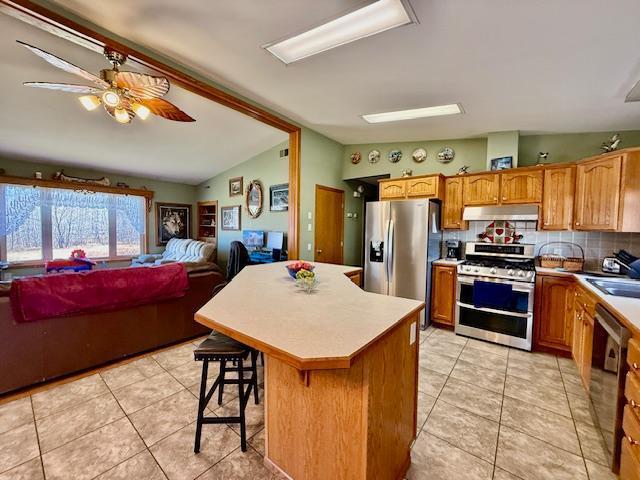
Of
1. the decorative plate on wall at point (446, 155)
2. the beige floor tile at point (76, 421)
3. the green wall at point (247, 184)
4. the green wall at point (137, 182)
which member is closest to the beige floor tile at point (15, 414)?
the beige floor tile at point (76, 421)

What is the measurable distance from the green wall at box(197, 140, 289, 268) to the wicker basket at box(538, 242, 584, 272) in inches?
151

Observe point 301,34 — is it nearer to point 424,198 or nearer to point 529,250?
point 424,198

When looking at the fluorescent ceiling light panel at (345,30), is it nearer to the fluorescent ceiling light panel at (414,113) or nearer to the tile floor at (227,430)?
the fluorescent ceiling light panel at (414,113)

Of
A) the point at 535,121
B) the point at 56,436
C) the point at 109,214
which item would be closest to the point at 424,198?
the point at 535,121

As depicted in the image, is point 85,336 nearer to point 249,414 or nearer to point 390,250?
point 249,414

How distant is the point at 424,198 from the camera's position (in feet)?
12.0

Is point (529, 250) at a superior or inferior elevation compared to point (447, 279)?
superior

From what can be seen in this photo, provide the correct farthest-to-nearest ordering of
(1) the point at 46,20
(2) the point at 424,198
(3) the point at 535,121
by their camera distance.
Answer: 1. (2) the point at 424,198
2. (3) the point at 535,121
3. (1) the point at 46,20

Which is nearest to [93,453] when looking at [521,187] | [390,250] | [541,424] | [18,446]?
[18,446]

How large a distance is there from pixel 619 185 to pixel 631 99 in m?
0.73

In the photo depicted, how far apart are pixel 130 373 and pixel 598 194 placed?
4816mm

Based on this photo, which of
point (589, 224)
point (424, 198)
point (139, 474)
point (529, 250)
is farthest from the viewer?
point (424, 198)

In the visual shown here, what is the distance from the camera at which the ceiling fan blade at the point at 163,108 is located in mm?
2479

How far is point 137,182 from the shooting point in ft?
21.4
